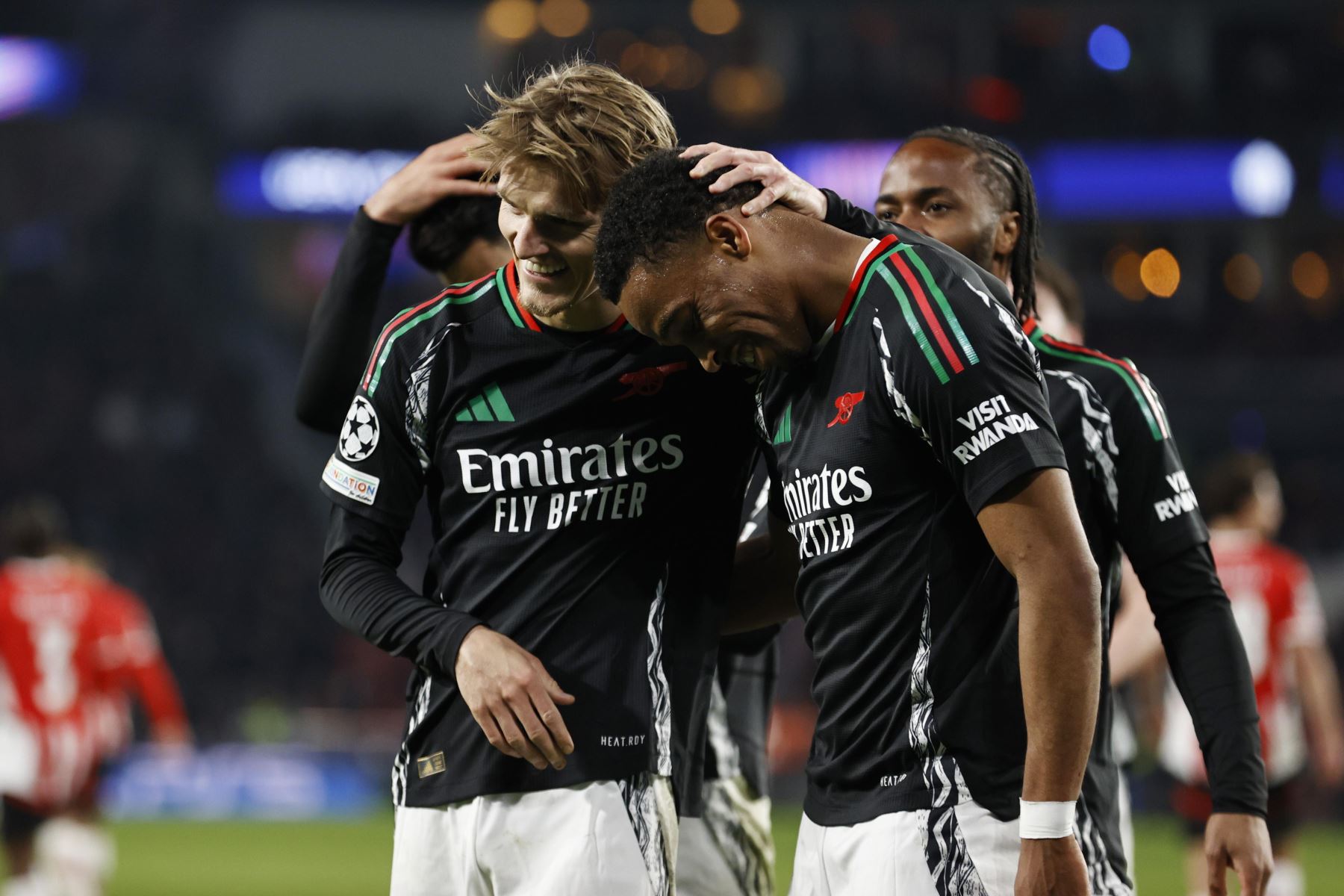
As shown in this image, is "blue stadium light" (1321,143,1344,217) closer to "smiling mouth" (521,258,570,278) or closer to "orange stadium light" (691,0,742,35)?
"orange stadium light" (691,0,742,35)

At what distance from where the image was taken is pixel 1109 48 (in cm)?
2697

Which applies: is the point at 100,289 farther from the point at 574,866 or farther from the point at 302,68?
the point at 574,866

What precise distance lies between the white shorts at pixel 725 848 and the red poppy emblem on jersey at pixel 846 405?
44.4 inches

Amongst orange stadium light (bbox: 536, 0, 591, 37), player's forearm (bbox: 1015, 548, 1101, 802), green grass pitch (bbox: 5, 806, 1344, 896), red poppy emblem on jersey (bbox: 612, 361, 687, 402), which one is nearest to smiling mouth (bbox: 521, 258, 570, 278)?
red poppy emblem on jersey (bbox: 612, 361, 687, 402)

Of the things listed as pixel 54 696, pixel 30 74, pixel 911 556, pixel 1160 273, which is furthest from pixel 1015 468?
pixel 30 74

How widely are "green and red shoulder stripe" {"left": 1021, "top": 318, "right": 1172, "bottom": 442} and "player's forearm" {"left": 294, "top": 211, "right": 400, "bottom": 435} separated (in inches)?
55.2

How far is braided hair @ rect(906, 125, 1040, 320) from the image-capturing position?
3.35 metres

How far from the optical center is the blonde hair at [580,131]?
2758mm

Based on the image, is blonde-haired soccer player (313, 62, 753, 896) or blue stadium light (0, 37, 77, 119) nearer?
blonde-haired soccer player (313, 62, 753, 896)

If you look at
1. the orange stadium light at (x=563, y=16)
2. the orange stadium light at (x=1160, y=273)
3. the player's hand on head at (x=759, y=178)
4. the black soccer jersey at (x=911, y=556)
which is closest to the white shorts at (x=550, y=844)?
the black soccer jersey at (x=911, y=556)

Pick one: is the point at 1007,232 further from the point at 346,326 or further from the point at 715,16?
the point at 715,16

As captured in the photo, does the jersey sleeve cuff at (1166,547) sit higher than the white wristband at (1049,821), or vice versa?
the jersey sleeve cuff at (1166,547)

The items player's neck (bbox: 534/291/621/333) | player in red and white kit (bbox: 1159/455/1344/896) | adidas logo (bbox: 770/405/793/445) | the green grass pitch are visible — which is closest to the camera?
adidas logo (bbox: 770/405/793/445)

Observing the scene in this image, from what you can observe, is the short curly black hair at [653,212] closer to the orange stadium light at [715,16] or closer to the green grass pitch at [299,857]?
the green grass pitch at [299,857]
